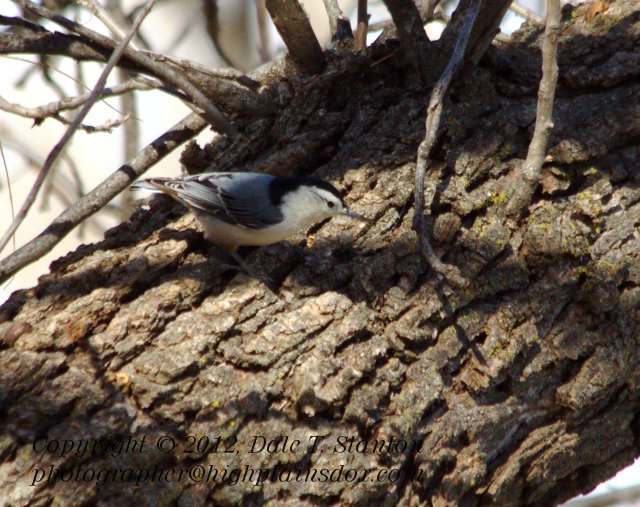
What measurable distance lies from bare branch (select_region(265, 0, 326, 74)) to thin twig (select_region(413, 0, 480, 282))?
2.16ft

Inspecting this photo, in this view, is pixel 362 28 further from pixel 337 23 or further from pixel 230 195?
pixel 230 195

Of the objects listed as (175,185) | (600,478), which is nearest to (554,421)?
(600,478)

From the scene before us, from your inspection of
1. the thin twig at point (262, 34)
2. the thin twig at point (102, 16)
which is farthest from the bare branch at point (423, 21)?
the thin twig at point (262, 34)

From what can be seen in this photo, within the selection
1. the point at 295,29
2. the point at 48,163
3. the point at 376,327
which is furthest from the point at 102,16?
the point at 376,327

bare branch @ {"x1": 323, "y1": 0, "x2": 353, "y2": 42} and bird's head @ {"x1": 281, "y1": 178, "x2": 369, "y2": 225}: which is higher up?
bare branch @ {"x1": 323, "y1": 0, "x2": 353, "y2": 42}

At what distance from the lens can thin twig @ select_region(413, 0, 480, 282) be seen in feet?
6.98

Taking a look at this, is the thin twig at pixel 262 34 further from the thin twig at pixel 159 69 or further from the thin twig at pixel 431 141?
the thin twig at pixel 431 141

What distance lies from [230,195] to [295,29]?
676 millimetres

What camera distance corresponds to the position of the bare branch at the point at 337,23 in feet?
10.1

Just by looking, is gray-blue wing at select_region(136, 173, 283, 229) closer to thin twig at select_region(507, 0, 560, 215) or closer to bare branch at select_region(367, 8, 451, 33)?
bare branch at select_region(367, 8, 451, 33)

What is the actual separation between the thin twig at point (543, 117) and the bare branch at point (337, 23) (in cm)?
110

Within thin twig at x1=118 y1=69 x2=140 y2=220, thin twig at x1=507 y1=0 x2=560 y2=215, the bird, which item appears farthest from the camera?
thin twig at x1=118 y1=69 x2=140 y2=220

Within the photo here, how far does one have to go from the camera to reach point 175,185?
108 inches

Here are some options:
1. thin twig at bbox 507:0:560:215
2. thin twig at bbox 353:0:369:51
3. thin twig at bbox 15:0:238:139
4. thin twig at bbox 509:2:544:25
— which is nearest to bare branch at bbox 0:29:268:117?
thin twig at bbox 15:0:238:139
